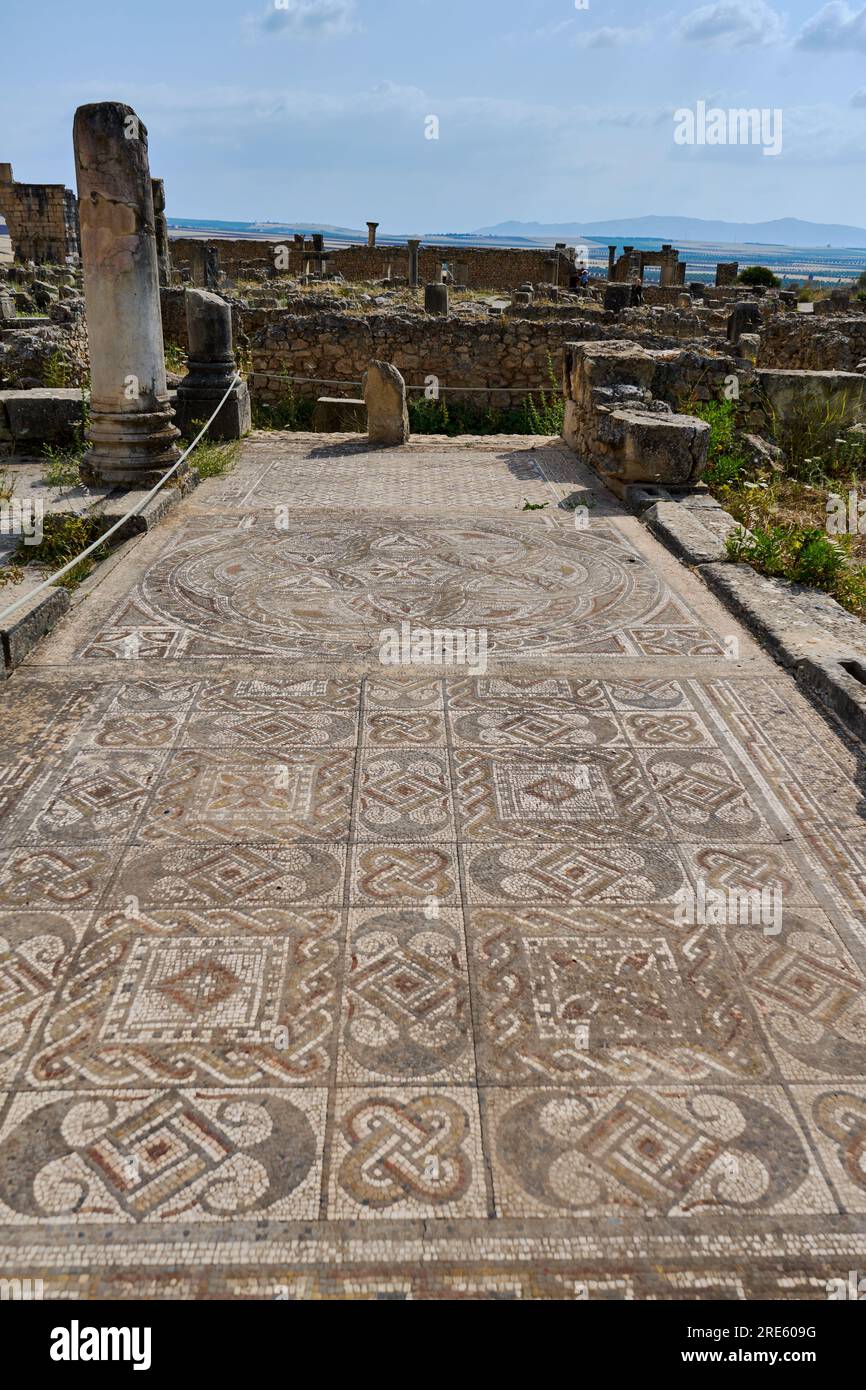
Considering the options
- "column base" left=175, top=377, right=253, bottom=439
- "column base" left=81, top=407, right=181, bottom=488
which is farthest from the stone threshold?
"column base" left=175, top=377, right=253, bottom=439

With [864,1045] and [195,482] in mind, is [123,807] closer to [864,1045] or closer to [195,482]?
[864,1045]

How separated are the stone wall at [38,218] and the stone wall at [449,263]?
4443mm

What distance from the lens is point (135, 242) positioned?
6.33 meters

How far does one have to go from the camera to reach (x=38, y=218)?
1067 inches

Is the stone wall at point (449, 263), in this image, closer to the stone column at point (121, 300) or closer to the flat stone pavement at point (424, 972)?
the stone column at point (121, 300)

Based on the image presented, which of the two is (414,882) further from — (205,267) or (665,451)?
(205,267)

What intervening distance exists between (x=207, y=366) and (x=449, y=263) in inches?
952

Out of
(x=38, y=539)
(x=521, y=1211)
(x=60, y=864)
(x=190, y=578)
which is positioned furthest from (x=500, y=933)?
(x=38, y=539)

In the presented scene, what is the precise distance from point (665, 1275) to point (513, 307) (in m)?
18.8

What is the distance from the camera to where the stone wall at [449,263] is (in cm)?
2930

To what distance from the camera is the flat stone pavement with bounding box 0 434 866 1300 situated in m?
1.76

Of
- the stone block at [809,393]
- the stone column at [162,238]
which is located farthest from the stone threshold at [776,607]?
the stone column at [162,238]

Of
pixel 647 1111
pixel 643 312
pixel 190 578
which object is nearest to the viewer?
pixel 647 1111

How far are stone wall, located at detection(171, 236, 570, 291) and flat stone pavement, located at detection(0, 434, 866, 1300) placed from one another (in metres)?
28.0
